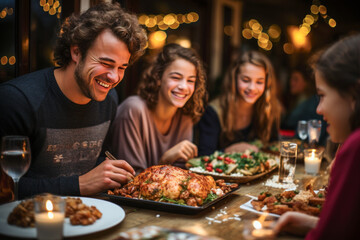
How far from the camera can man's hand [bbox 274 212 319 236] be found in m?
1.55

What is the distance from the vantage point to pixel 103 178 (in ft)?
6.82

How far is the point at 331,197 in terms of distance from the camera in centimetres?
127

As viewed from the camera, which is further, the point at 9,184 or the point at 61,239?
the point at 9,184

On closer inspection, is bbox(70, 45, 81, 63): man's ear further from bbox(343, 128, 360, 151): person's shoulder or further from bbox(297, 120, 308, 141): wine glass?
bbox(297, 120, 308, 141): wine glass

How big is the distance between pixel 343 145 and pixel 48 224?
3.70 feet

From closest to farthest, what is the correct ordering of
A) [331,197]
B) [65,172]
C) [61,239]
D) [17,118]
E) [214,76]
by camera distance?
1. [331,197]
2. [61,239]
3. [17,118]
4. [65,172]
5. [214,76]

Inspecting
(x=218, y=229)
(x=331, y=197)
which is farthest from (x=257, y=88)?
(x=331, y=197)

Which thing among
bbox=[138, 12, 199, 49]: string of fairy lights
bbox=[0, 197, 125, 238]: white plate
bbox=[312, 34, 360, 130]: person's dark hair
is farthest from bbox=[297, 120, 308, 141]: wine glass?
bbox=[138, 12, 199, 49]: string of fairy lights

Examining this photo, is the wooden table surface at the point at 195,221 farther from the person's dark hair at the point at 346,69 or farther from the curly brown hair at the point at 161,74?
the curly brown hair at the point at 161,74

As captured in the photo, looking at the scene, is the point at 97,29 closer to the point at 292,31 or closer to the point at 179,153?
the point at 179,153

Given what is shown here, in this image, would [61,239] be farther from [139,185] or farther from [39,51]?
[39,51]

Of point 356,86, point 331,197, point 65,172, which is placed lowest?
point 65,172

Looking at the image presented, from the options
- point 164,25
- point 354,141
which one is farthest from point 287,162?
point 164,25

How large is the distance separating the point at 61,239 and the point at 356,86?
125 cm
